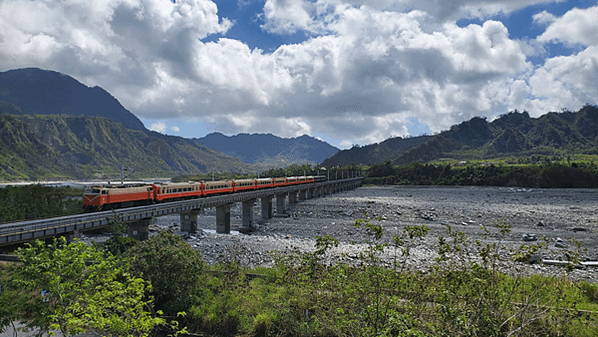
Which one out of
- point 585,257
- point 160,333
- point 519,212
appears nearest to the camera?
point 160,333

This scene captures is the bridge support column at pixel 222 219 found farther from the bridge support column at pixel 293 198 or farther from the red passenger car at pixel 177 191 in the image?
the bridge support column at pixel 293 198

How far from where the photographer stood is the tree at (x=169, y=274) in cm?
1428

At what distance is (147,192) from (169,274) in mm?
23941

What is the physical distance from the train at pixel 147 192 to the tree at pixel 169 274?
720 inches

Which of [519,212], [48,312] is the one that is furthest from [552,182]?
[48,312]

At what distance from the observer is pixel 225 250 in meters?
30.8

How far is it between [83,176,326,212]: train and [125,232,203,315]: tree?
1828 cm

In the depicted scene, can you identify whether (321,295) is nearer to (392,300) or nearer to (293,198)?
(392,300)

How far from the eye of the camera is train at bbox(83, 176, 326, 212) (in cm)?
3014

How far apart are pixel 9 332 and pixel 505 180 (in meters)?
151

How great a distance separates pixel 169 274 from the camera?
14.5 meters

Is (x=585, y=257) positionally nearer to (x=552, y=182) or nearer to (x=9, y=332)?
(x=9, y=332)

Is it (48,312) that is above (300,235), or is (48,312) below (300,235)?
above

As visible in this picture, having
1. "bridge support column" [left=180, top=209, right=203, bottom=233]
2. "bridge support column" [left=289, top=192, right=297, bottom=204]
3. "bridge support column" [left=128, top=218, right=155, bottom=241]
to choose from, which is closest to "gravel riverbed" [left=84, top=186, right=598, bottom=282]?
"bridge support column" [left=180, top=209, right=203, bottom=233]
